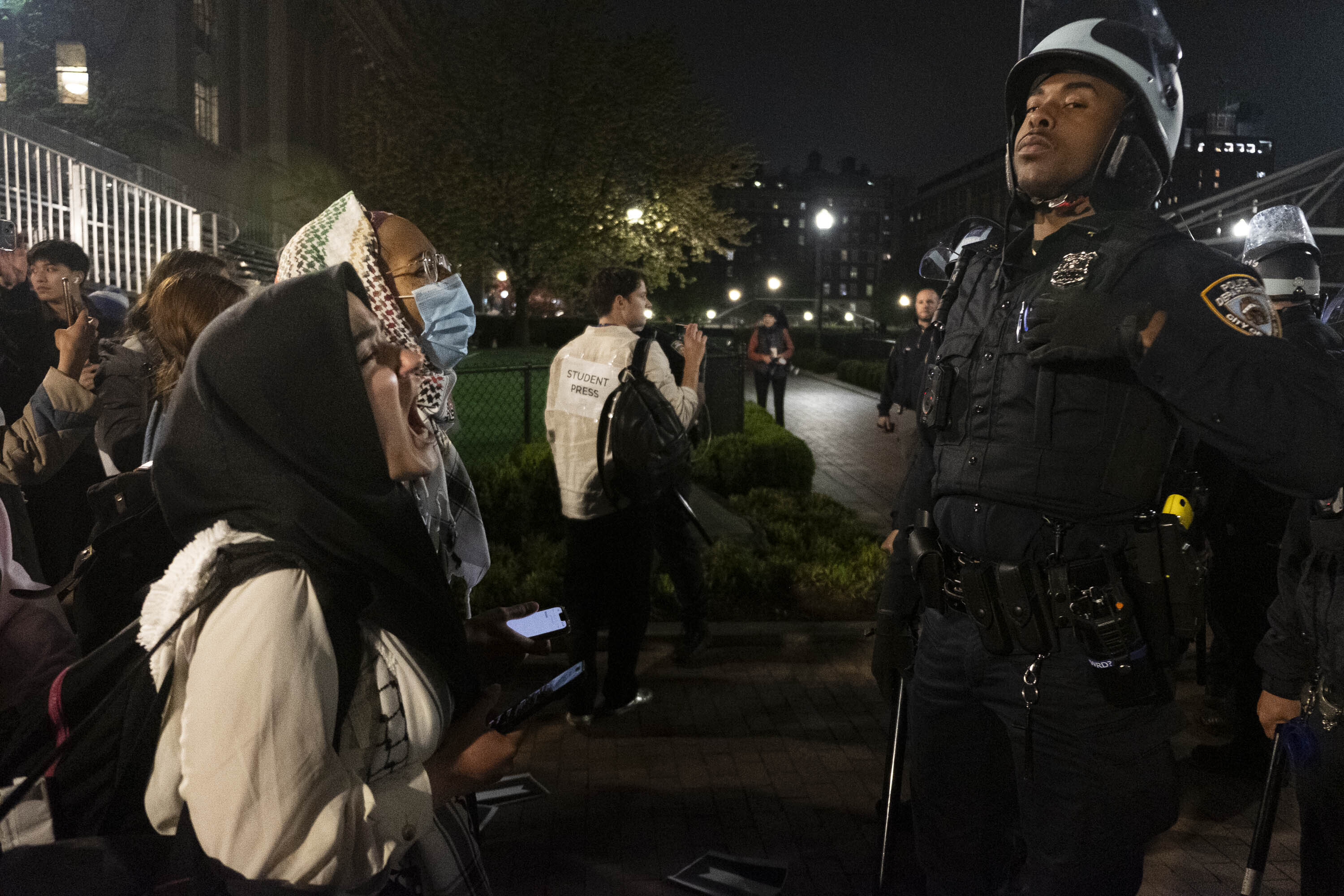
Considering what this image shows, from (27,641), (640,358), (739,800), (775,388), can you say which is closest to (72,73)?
(775,388)

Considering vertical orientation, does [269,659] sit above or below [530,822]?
above

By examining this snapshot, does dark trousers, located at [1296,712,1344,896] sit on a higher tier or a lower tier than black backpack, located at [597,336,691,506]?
lower

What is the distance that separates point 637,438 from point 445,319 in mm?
1778

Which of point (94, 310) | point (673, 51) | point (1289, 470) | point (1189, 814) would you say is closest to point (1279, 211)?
point (1189, 814)

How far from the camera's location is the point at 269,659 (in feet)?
4.56

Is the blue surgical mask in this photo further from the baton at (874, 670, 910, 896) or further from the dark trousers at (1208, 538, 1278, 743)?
the dark trousers at (1208, 538, 1278, 743)

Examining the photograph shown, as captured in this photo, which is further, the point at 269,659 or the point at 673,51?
the point at 673,51

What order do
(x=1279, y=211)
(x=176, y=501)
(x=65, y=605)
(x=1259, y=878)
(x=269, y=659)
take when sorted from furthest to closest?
(x=1279, y=211) → (x=1259, y=878) → (x=65, y=605) → (x=176, y=501) → (x=269, y=659)

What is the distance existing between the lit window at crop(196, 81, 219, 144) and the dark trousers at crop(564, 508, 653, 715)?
2714cm

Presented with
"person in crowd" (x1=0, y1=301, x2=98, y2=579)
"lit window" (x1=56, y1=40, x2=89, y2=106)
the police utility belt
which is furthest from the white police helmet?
"lit window" (x1=56, y1=40, x2=89, y2=106)

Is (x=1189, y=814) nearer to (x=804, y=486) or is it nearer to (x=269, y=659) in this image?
(x=269, y=659)

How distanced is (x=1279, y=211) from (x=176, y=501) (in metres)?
5.69

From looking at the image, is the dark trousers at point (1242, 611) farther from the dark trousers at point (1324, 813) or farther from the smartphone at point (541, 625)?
the smartphone at point (541, 625)

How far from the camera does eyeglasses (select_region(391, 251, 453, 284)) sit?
9.13 feet
